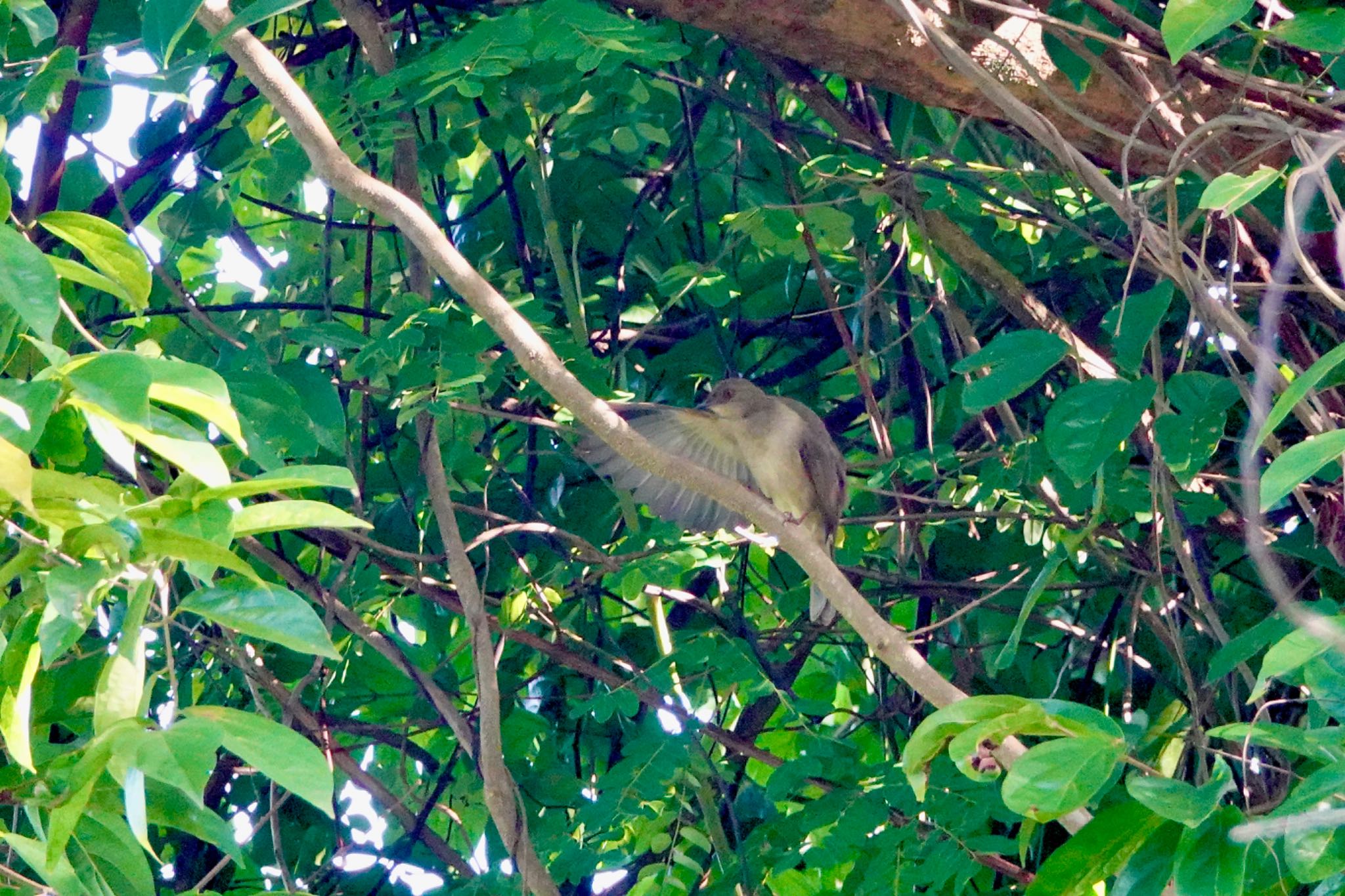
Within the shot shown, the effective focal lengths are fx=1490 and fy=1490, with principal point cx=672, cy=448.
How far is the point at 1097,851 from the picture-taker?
2.31 metres

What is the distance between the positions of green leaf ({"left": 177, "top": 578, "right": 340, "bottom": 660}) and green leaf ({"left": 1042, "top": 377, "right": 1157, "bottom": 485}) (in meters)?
1.70

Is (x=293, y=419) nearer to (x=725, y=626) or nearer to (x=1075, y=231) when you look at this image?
(x=725, y=626)

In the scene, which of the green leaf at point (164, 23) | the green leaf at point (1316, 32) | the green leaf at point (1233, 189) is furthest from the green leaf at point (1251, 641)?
the green leaf at point (164, 23)

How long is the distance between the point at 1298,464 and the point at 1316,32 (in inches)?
41.7

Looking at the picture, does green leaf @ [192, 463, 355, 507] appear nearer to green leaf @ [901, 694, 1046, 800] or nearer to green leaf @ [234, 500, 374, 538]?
green leaf @ [234, 500, 374, 538]

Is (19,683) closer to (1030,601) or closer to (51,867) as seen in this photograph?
(51,867)

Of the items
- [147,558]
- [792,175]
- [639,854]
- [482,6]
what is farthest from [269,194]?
[147,558]

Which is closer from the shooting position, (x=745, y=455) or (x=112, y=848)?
(x=112, y=848)

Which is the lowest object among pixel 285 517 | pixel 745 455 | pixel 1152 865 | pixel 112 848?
pixel 745 455

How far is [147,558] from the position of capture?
71.0 inches

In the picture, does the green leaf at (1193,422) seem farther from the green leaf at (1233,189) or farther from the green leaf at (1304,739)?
the green leaf at (1304,739)

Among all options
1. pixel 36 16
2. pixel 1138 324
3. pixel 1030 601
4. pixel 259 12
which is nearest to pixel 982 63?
pixel 1138 324

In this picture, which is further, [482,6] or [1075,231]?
[482,6]

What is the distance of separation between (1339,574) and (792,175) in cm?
174
